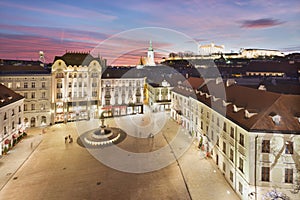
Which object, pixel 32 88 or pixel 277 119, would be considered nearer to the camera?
pixel 277 119

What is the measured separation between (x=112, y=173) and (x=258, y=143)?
64.1 ft

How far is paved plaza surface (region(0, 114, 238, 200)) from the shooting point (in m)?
24.8

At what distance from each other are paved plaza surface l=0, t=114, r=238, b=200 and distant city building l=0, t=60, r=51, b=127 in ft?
Result: 30.4

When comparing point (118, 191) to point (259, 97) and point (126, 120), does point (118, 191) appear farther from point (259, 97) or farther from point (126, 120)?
point (126, 120)

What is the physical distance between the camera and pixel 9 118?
130 feet

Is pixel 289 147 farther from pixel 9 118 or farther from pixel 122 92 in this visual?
pixel 122 92

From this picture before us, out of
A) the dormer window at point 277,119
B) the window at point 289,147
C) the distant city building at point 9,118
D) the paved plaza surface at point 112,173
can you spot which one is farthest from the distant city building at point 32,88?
the window at point 289,147

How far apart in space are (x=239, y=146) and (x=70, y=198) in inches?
807

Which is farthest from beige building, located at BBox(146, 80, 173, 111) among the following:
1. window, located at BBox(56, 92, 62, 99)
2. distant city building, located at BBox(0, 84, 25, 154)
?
distant city building, located at BBox(0, 84, 25, 154)

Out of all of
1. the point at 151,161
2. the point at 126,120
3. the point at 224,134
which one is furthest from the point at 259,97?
the point at 126,120

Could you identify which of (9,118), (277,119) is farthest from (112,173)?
(9,118)

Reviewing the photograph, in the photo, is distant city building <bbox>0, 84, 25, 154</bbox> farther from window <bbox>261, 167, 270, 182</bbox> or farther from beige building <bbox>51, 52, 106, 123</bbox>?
window <bbox>261, 167, 270, 182</bbox>

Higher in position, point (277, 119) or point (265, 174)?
point (277, 119)

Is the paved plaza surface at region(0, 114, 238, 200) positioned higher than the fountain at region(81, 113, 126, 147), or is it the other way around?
the fountain at region(81, 113, 126, 147)
